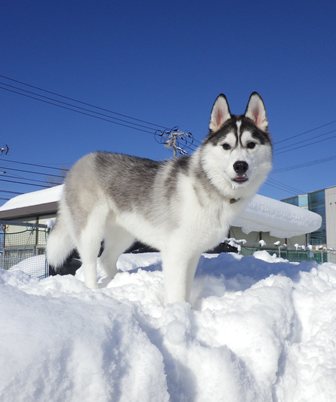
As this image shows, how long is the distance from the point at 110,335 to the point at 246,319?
1.39m

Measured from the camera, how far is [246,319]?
10.6 feet

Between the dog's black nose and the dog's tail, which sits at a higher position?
the dog's black nose

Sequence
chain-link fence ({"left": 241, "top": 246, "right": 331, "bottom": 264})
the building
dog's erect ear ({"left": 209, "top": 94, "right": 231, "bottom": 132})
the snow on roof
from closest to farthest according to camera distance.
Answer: dog's erect ear ({"left": 209, "top": 94, "right": 231, "bottom": 132}) < chain-link fence ({"left": 241, "top": 246, "right": 331, "bottom": 264}) < the snow on roof < the building

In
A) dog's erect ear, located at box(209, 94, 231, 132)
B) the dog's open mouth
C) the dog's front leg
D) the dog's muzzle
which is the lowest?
the dog's front leg

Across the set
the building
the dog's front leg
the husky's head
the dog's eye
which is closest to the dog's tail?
the dog's front leg

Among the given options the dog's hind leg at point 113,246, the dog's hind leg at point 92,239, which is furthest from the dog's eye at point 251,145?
the dog's hind leg at point 113,246

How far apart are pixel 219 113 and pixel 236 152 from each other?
76cm

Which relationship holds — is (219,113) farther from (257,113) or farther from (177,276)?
(177,276)

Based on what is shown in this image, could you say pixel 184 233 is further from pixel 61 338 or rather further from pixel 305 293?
pixel 61 338

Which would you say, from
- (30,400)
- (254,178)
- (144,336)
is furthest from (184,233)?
(30,400)

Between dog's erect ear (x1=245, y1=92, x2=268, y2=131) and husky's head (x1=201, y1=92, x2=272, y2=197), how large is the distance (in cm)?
1

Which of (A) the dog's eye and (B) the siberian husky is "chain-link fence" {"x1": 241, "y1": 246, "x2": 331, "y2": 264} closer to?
(B) the siberian husky

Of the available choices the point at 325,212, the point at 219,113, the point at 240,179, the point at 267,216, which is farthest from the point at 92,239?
the point at 325,212

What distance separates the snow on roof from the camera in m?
25.4
